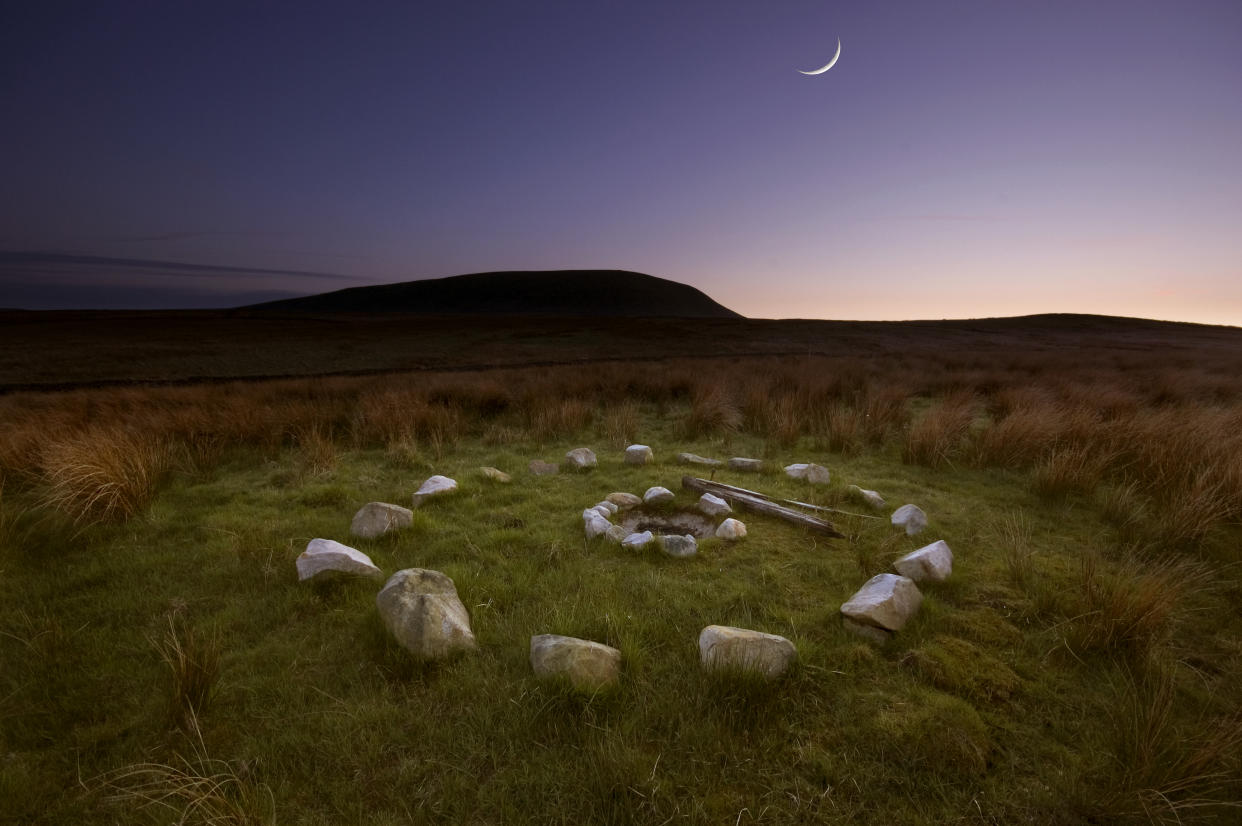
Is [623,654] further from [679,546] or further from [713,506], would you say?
[713,506]

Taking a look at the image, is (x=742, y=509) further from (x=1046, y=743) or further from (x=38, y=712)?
(x=38, y=712)

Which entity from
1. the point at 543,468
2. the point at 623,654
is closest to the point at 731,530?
the point at 623,654

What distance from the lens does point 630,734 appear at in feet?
6.51

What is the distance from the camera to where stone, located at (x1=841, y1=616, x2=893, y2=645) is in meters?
2.57

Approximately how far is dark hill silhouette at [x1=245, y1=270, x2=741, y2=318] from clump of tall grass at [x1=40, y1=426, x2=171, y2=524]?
61667 mm

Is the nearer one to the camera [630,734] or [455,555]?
[630,734]

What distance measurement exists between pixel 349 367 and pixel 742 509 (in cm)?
1654

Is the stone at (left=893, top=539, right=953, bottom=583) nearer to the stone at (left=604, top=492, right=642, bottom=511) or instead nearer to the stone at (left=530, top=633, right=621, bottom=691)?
the stone at (left=530, top=633, right=621, bottom=691)

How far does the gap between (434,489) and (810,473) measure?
12.4 feet

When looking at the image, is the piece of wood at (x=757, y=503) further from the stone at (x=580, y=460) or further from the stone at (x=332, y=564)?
the stone at (x=332, y=564)

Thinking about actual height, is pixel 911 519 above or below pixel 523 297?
below

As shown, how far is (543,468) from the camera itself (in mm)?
5852

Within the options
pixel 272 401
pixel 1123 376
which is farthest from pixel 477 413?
pixel 1123 376

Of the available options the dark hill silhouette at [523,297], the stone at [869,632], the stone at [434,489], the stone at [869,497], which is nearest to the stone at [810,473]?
the stone at [869,497]
